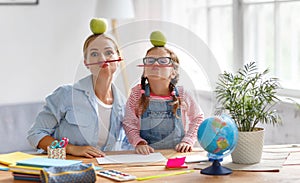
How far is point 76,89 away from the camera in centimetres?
237

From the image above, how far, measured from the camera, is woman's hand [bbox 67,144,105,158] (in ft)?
7.46

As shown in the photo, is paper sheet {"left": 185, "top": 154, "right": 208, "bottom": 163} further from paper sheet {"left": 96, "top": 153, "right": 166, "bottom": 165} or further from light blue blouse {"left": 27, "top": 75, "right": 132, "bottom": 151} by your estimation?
light blue blouse {"left": 27, "top": 75, "right": 132, "bottom": 151}

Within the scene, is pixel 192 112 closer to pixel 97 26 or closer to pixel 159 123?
pixel 159 123

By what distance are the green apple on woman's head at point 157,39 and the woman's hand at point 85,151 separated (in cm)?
46

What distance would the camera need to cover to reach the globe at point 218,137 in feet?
6.37

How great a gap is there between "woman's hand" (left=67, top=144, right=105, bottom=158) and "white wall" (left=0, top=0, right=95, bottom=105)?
225cm

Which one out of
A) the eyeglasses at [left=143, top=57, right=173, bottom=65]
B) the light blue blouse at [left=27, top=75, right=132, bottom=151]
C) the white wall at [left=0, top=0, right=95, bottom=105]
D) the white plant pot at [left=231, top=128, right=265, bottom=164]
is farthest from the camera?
the white wall at [left=0, top=0, right=95, bottom=105]

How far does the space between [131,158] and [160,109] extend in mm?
218

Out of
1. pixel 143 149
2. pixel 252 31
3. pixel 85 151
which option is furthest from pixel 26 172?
pixel 252 31

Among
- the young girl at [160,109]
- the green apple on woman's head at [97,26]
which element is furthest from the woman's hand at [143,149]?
the green apple on woman's head at [97,26]

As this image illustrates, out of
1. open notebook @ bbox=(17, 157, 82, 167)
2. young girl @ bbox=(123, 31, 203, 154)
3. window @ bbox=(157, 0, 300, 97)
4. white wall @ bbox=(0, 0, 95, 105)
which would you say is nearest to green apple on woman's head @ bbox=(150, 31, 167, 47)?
young girl @ bbox=(123, 31, 203, 154)

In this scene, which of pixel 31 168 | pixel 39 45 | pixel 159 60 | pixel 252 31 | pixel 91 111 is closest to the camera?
pixel 31 168

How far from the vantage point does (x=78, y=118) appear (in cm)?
238

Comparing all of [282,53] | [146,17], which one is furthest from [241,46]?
[146,17]
